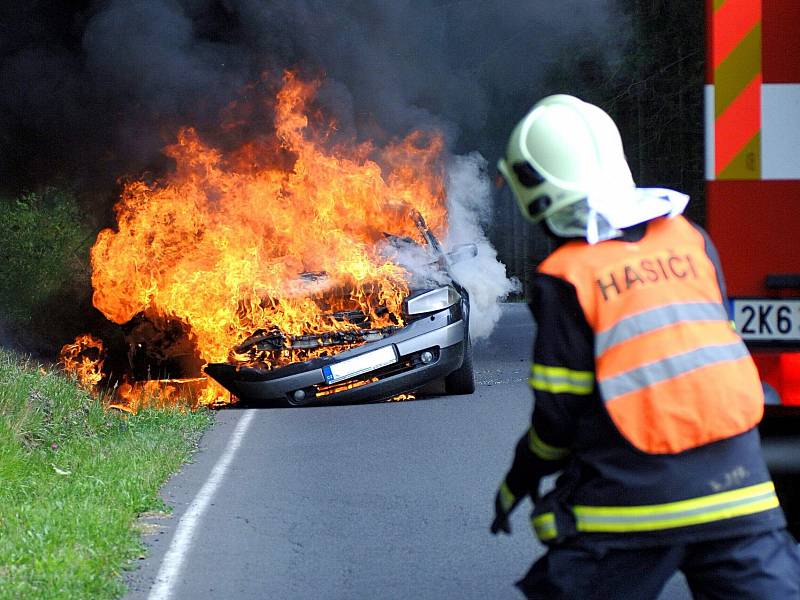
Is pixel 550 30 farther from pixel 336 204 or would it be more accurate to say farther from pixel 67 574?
pixel 67 574

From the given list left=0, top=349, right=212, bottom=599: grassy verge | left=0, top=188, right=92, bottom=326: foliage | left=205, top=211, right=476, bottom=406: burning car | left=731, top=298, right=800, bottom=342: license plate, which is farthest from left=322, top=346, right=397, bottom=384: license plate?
left=0, top=188, right=92, bottom=326: foliage

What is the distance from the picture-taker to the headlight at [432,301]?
33.2 ft

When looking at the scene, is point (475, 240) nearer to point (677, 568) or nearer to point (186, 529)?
point (186, 529)

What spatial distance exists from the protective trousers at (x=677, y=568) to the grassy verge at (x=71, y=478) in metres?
2.73

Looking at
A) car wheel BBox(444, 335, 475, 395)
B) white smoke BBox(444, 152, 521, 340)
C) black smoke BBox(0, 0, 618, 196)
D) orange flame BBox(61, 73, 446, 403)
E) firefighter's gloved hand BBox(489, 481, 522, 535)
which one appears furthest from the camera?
white smoke BBox(444, 152, 521, 340)

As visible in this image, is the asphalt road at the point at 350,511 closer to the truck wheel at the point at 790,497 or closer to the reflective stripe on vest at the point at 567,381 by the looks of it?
the truck wheel at the point at 790,497

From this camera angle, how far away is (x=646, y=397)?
267 cm

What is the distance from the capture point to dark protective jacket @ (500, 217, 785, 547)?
8.74 ft

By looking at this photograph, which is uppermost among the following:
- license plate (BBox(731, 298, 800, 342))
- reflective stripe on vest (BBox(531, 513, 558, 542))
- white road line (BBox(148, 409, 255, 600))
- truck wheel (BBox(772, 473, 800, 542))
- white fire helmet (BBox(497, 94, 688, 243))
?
white fire helmet (BBox(497, 94, 688, 243))

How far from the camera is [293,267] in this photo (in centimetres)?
1073

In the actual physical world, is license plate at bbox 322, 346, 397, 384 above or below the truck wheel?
below

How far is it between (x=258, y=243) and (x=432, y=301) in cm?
193

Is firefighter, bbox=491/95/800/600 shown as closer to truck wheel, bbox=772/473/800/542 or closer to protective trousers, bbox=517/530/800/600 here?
protective trousers, bbox=517/530/800/600

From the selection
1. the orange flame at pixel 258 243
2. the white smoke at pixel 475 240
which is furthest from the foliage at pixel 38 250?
the white smoke at pixel 475 240
